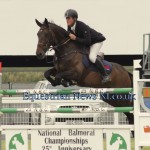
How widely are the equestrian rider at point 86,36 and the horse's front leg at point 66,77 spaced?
429 mm

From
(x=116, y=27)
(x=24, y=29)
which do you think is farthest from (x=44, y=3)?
(x=116, y=27)

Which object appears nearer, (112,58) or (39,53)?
(39,53)

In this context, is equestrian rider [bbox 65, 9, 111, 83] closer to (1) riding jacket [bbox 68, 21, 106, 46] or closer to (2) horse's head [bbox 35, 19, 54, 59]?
(1) riding jacket [bbox 68, 21, 106, 46]

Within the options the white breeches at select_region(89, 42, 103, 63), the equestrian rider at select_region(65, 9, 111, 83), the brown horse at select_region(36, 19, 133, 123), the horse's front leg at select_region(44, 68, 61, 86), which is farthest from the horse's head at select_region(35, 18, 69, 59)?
the white breeches at select_region(89, 42, 103, 63)

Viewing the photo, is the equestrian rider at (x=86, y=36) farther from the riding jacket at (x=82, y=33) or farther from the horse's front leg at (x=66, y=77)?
the horse's front leg at (x=66, y=77)

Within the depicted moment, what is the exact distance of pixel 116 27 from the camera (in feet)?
49.7

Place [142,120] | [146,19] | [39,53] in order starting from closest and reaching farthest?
1. [142,120]
2. [39,53]
3. [146,19]

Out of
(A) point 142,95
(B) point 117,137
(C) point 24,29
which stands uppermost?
(C) point 24,29

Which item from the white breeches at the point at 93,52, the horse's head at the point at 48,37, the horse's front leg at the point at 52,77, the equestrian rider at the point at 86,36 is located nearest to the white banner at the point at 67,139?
the horse's front leg at the point at 52,77

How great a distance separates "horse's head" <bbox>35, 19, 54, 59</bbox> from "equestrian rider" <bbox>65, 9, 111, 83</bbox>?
33 centimetres

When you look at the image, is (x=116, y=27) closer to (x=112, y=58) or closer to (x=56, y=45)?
(x=112, y=58)

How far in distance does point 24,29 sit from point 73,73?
574 cm

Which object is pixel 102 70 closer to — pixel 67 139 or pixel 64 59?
pixel 64 59

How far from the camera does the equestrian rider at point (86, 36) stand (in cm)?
971
